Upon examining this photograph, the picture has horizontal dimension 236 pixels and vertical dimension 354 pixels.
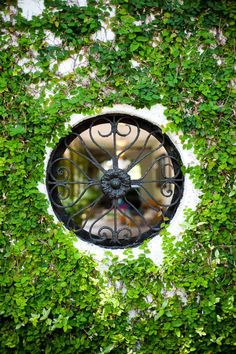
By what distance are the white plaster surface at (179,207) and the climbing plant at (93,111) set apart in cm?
7

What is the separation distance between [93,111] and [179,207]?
1.17 m

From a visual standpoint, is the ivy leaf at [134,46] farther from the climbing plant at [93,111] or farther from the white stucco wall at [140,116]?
the white stucco wall at [140,116]

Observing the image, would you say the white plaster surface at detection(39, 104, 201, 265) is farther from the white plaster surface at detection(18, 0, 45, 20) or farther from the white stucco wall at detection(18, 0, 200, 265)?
the white plaster surface at detection(18, 0, 45, 20)

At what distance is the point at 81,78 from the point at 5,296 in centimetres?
201

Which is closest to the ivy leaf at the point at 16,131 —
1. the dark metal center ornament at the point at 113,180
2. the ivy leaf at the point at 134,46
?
the dark metal center ornament at the point at 113,180

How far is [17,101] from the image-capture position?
13.4 feet

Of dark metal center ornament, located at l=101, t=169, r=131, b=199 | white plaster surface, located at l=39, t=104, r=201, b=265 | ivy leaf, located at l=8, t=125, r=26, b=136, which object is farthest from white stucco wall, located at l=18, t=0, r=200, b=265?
dark metal center ornament, located at l=101, t=169, r=131, b=199

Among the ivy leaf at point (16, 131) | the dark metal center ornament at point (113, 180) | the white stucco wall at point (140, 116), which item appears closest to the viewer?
the ivy leaf at point (16, 131)

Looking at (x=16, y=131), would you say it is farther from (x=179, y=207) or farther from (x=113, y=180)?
(x=179, y=207)

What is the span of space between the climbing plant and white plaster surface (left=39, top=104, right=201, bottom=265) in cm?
7

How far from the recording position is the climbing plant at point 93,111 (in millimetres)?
4113

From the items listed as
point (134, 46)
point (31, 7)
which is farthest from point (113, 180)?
point (31, 7)

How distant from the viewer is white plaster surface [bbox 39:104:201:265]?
425 cm

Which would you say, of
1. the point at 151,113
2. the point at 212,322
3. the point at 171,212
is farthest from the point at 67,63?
the point at 212,322
